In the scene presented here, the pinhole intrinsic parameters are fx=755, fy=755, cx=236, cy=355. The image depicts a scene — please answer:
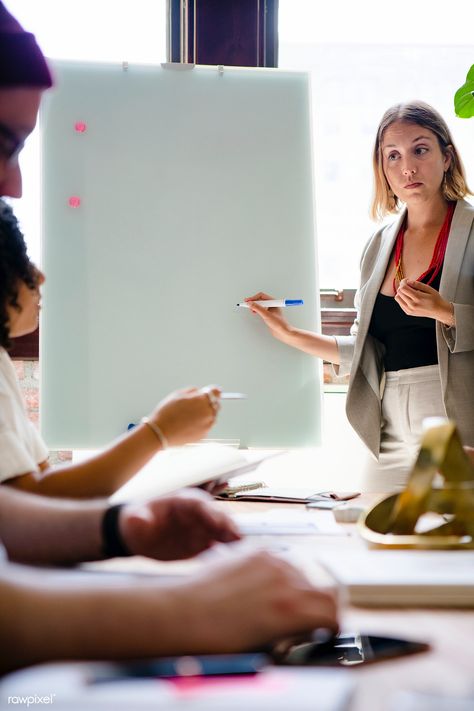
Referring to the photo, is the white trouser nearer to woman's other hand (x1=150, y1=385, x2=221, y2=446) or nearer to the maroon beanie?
woman's other hand (x1=150, y1=385, x2=221, y2=446)

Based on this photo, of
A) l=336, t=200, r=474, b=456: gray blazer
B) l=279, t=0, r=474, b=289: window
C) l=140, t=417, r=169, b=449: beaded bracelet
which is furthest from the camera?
l=279, t=0, r=474, b=289: window

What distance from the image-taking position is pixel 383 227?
2.59 metres

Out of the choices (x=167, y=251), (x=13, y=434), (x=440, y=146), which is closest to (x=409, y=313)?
(x=440, y=146)

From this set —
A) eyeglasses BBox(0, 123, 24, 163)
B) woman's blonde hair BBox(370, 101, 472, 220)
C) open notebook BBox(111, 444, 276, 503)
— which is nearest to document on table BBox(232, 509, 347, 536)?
open notebook BBox(111, 444, 276, 503)

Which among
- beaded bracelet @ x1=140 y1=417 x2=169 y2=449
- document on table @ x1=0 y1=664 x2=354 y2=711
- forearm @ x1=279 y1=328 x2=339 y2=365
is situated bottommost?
beaded bracelet @ x1=140 y1=417 x2=169 y2=449

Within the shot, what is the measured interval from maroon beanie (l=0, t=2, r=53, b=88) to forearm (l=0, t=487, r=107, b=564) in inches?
23.5

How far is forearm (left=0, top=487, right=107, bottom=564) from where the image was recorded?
0.89 metres

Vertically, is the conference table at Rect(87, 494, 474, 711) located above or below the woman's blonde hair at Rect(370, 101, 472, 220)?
below

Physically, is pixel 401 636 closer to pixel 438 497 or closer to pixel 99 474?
pixel 438 497

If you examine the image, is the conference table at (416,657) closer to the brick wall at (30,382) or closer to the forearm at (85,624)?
the forearm at (85,624)

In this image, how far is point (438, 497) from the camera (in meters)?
0.96

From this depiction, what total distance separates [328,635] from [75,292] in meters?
2.04

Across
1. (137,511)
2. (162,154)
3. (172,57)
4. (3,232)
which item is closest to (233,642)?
(137,511)

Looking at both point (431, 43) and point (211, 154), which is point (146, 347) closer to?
point (211, 154)
